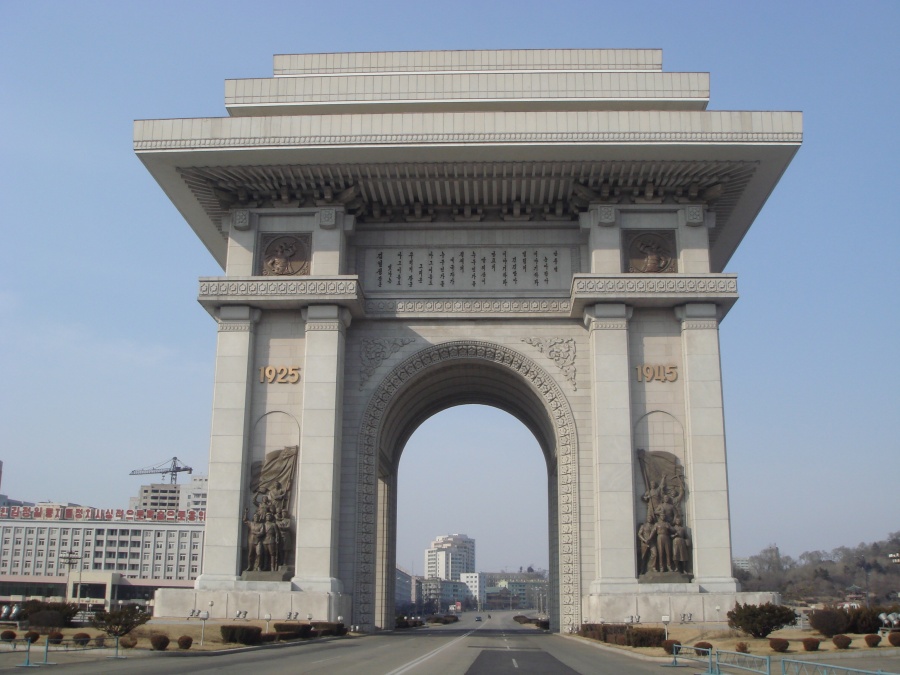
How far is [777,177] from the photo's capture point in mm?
27875

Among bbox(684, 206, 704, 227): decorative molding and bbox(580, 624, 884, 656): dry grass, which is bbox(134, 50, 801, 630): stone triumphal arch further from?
bbox(580, 624, 884, 656): dry grass

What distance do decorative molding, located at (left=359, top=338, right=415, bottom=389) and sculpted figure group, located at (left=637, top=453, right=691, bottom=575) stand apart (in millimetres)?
9150

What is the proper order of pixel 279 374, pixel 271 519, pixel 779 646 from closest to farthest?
pixel 779 646 → pixel 271 519 → pixel 279 374

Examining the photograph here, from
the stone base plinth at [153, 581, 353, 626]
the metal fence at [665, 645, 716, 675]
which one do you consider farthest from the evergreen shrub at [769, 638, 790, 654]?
the stone base plinth at [153, 581, 353, 626]

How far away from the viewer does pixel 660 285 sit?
2706 centimetres

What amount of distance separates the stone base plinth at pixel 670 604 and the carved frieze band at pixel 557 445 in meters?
1.78

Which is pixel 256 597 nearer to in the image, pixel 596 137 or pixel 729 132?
pixel 596 137

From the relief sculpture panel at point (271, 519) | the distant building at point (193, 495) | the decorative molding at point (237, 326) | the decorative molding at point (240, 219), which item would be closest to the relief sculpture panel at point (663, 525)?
the relief sculpture panel at point (271, 519)

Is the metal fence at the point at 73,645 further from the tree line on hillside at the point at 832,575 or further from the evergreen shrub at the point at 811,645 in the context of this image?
the tree line on hillside at the point at 832,575

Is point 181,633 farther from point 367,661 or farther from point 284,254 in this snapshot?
point 284,254

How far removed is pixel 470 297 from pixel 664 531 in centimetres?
954

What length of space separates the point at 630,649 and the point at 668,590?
4536mm

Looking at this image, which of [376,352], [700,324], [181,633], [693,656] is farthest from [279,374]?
[693,656]

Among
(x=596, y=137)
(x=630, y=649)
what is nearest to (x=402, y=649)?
(x=630, y=649)
